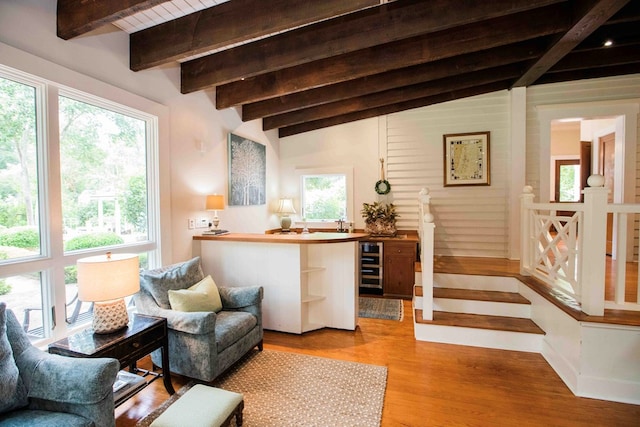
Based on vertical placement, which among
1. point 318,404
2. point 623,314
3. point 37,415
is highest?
point 623,314

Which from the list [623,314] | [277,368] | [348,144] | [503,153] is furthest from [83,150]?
[503,153]

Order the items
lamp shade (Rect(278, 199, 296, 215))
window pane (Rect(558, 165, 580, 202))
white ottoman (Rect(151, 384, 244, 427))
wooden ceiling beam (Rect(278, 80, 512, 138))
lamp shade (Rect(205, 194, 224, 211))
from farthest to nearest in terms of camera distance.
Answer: window pane (Rect(558, 165, 580, 202)), lamp shade (Rect(278, 199, 296, 215)), wooden ceiling beam (Rect(278, 80, 512, 138)), lamp shade (Rect(205, 194, 224, 211)), white ottoman (Rect(151, 384, 244, 427))

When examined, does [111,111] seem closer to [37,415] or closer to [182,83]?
[182,83]

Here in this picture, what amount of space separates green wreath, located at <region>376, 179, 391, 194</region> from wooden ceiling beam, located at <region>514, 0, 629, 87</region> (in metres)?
2.37

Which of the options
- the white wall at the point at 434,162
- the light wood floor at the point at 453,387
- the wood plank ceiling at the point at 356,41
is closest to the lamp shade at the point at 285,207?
the white wall at the point at 434,162

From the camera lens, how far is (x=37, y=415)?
4.55 ft

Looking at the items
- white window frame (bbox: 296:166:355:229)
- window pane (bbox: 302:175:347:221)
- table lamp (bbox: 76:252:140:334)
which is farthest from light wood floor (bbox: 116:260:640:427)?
window pane (bbox: 302:175:347:221)

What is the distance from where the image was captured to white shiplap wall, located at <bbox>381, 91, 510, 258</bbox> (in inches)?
178

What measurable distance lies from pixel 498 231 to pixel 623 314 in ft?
7.96

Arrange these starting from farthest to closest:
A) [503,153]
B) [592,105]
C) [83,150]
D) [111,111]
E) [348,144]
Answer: [348,144] < [503,153] < [592,105] < [111,111] < [83,150]

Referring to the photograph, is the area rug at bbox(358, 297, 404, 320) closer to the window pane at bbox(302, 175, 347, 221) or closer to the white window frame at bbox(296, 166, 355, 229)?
the white window frame at bbox(296, 166, 355, 229)

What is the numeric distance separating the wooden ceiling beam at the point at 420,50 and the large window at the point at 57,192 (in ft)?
5.08

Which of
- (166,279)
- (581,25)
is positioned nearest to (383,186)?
(581,25)

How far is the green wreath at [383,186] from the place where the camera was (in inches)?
194
